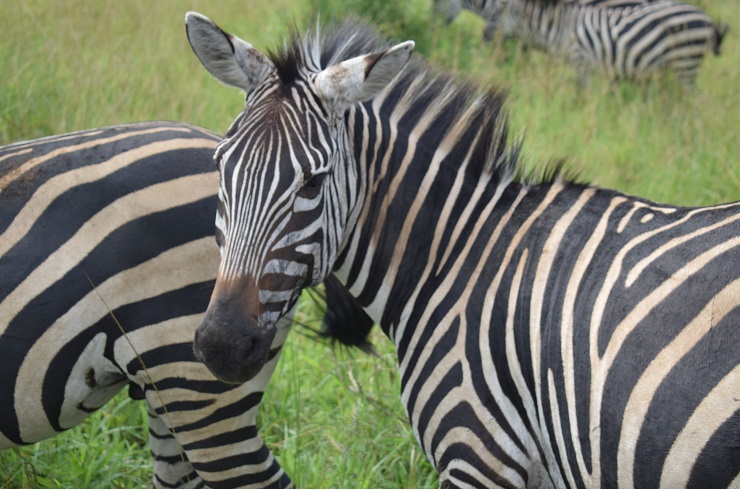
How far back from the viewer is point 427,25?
8.32 metres

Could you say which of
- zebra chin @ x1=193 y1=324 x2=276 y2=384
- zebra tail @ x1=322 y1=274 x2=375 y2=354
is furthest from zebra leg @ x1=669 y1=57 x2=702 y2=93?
zebra chin @ x1=193 y1=324 x2=276 y2=384

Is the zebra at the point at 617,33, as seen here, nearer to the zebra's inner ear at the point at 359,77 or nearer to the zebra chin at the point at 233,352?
the zebra's inner ear at the point at 359,77

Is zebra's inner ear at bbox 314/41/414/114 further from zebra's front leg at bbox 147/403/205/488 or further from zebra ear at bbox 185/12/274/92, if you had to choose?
zebra's front leg at bbox 147/403/205/488

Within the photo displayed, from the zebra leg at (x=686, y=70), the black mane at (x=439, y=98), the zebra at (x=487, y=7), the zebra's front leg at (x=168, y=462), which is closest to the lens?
the black mane at (x=439, y=98)

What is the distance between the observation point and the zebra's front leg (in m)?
3.45

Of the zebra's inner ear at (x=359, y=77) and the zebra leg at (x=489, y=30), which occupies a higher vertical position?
the zebra leg at (x=489, y=30)

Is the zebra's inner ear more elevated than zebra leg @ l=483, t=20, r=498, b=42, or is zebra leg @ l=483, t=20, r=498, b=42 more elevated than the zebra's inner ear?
zebra leg @ l=483, t=20, r=498, b=42

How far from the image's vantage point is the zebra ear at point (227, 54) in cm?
271

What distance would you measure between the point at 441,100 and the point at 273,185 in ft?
3.07

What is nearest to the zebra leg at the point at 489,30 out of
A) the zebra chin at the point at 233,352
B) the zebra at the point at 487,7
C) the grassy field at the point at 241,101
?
the zebra at the point at 487,7

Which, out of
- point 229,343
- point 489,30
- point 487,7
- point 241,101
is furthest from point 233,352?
point 487,7

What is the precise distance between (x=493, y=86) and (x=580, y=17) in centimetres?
734

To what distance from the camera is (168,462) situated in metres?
3.48

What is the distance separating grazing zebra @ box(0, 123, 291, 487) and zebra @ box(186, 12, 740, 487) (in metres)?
0.44
